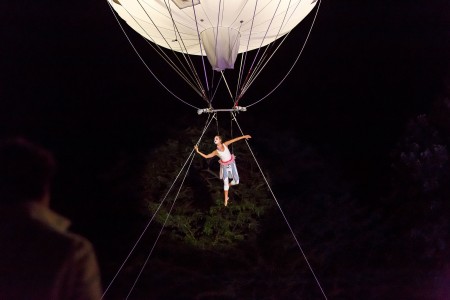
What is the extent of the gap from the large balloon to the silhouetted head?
1.18 metres

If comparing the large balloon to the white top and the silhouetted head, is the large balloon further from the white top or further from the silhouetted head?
the silhouetted head

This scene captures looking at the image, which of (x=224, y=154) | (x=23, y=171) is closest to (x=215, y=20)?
(x=224, y=154)

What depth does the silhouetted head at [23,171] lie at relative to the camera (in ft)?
9.39

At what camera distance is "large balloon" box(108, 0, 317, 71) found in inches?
73.0

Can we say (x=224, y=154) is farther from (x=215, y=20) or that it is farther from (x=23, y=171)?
(x=23, y=171)

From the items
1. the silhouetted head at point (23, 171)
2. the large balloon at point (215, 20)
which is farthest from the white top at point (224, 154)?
the silhouetted head at point (23, 171)

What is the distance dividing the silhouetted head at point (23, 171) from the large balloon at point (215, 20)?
1179mm

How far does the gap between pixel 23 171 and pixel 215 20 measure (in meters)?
1.61

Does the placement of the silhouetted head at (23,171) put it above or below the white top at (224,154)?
A: above

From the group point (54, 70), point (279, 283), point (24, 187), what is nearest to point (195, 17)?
point (54, 70)

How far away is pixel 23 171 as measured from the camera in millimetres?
2939

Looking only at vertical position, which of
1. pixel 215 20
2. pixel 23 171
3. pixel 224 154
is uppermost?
pixel 215 20

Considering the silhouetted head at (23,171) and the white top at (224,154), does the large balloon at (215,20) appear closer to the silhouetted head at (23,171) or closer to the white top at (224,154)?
the white top at (224,154)

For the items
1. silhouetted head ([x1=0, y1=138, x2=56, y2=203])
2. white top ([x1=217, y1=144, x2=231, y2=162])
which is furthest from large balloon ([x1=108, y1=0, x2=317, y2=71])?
silhouetted head ([x1=0, y1=138, x2=56, y2=203])
